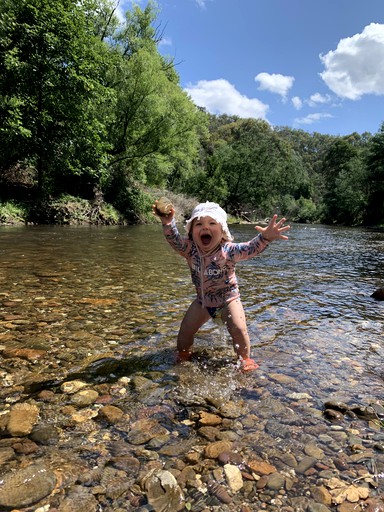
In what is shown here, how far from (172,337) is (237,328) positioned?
0.97m

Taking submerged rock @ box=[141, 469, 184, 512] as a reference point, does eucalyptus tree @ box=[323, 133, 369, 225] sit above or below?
above

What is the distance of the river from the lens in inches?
121

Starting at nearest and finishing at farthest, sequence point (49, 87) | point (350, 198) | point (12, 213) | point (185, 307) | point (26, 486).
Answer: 1. point (26, 486)
2. point (185, 307)
3. point (12, 213)
4. point (49, 87)
5. point (350, 198)

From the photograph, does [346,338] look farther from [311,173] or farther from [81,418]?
[311,173]

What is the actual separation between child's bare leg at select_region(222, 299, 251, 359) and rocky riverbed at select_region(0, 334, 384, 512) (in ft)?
0.96

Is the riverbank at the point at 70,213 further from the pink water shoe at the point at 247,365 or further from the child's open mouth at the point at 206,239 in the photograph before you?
the pink water shoe at the point at 247,365

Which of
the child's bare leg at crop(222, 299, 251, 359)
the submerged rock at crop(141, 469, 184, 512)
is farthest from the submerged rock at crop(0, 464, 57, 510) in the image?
the child's bare leg at crop(222, 299, 251, 359)

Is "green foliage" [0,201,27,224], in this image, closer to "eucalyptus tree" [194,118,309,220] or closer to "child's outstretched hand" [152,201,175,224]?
"child's outstretched hand" [152,201,175,224]

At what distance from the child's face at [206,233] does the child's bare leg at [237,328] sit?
2.23 feet

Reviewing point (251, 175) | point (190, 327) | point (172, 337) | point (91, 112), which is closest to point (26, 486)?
point (190, 327)

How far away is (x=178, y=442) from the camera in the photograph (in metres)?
2.37

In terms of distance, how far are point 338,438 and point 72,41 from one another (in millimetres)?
22885

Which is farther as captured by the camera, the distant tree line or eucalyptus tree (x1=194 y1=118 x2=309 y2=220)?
eucalyptus tree (x1=194 y1=118 x2=309 y2=220)

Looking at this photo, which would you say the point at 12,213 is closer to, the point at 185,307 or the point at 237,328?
the point at 185,307
